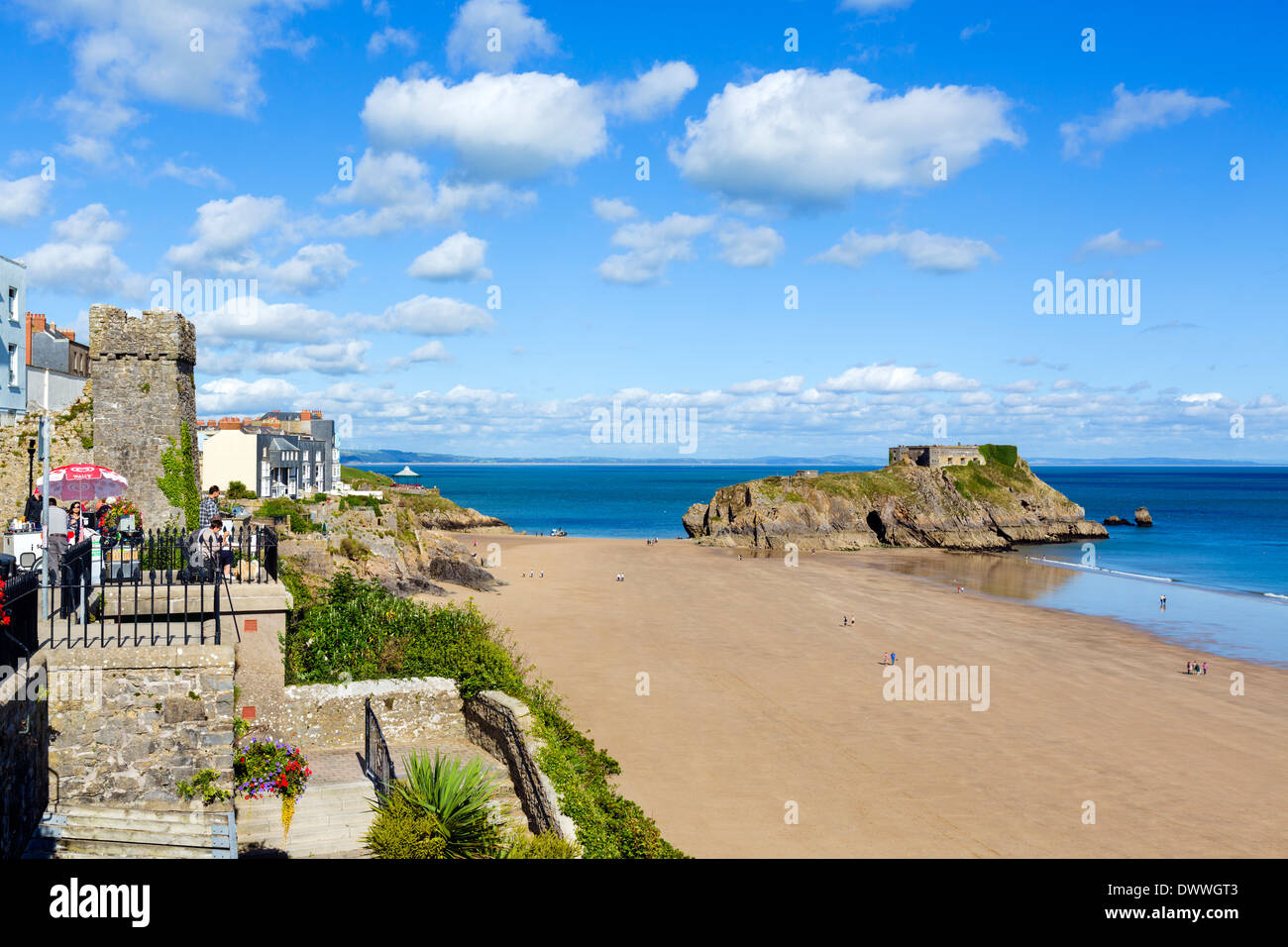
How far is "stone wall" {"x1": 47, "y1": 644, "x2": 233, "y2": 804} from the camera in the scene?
8.84m

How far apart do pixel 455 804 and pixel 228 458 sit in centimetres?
3860

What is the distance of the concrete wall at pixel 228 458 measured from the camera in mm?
43125

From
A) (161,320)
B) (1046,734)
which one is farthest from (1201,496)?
(161,320)

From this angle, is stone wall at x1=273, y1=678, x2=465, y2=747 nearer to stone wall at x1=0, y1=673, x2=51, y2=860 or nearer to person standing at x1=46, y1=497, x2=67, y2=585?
person standing at x1=46, y1=497, x2=67, y2=585

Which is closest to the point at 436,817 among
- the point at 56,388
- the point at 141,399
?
the point at 141,399

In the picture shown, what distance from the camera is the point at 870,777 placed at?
20656 millimetres

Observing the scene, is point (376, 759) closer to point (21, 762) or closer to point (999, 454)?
point (21, 762)

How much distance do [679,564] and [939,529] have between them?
36997mm

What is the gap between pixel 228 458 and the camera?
43.4 m

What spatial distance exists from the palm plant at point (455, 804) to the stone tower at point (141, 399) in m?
12.8

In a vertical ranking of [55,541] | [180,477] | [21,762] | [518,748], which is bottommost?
[518,748]
